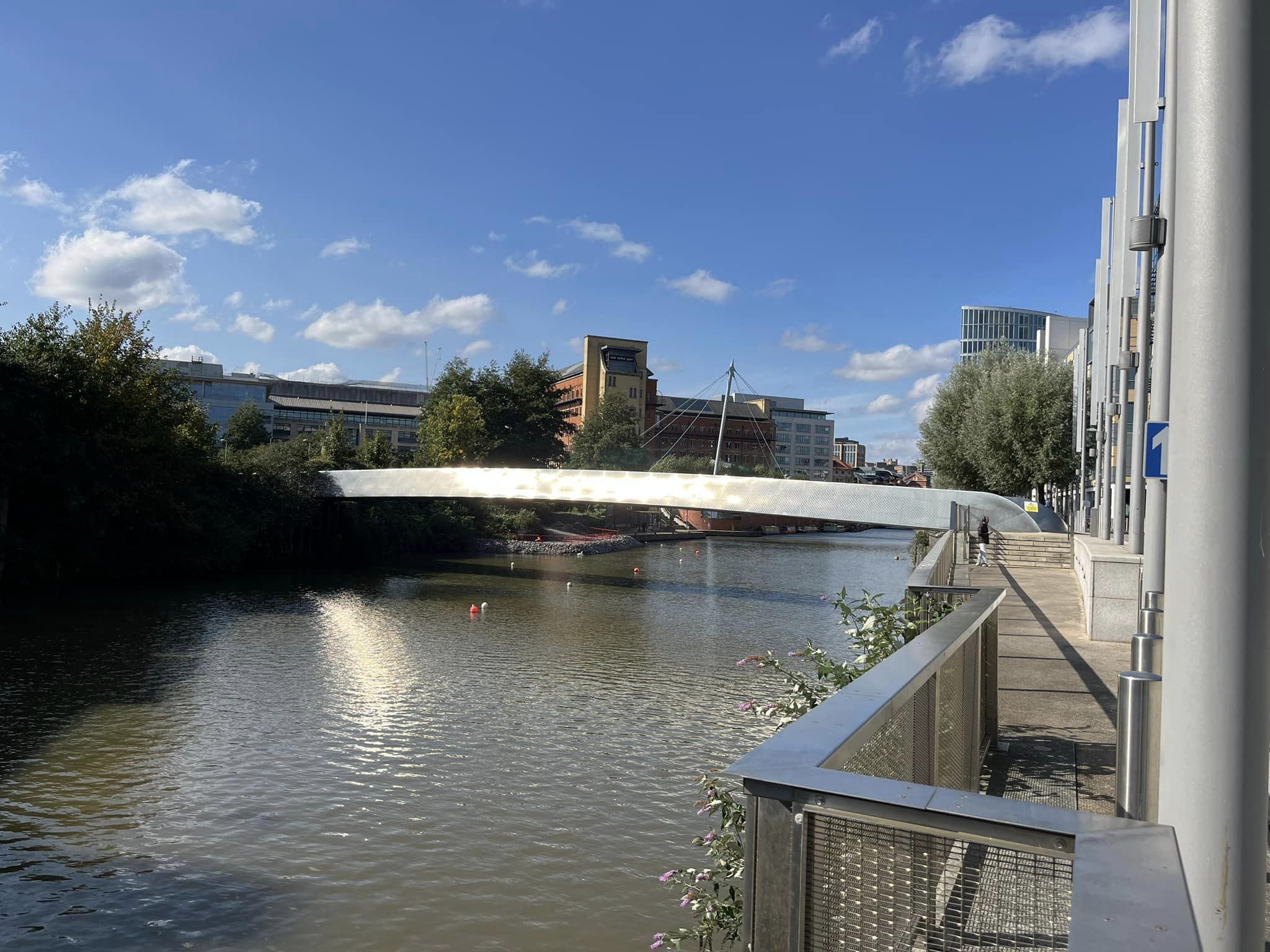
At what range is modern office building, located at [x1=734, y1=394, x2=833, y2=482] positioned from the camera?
159 m

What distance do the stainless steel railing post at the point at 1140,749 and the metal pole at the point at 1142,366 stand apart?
1134 cm

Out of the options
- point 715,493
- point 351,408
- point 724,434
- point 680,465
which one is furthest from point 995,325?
point 715,493

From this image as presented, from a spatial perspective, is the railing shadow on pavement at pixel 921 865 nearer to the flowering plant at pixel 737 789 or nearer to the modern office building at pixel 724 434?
the flowering plant at pixel 737 789

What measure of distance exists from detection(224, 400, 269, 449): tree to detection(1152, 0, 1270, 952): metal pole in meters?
76.5

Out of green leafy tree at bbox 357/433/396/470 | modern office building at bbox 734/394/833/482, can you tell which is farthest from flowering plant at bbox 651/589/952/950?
modern office building at bbox 734/394/833/482

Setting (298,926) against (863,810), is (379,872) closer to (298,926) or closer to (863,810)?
(298,926)

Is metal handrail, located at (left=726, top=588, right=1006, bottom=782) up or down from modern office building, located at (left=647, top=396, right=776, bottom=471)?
down

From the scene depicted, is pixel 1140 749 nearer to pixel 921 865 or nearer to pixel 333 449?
pixel 921 865

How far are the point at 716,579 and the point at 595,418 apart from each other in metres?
46.6

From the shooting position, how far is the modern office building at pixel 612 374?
117 meters

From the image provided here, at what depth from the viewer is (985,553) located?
24750 millimetres

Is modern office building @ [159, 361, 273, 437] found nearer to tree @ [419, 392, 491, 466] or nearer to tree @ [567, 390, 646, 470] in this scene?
tree @ [567, 390, 646, 470]

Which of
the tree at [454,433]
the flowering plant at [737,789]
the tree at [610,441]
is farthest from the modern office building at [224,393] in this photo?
the flowering plant at [737,789]

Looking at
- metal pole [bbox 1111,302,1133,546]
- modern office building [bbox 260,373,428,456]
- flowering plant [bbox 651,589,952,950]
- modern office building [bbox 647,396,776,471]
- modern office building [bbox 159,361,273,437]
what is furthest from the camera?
modern office building [bbox 647,396,776,471]
